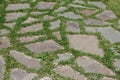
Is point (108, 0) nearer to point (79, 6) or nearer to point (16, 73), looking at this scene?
point (79, 6)

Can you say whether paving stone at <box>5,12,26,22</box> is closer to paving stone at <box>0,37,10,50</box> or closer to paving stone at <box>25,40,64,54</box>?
paving stone at <box>0,37,10,50</box>

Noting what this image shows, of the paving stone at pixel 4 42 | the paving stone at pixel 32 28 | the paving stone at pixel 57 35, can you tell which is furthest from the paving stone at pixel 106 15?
the paving stone at pixel 4 42

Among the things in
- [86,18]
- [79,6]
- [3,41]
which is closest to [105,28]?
[86,18]

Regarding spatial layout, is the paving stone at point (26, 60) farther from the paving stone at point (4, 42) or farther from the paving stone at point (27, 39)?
the paving stone at point (27, 39)

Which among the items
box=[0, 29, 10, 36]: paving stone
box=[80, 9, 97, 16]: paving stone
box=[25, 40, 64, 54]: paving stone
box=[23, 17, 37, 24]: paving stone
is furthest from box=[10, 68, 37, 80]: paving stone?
box=[80, 9, 97, 16]: paving stone

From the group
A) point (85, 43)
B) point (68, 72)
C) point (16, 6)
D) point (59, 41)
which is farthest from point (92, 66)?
point (16, 6)
